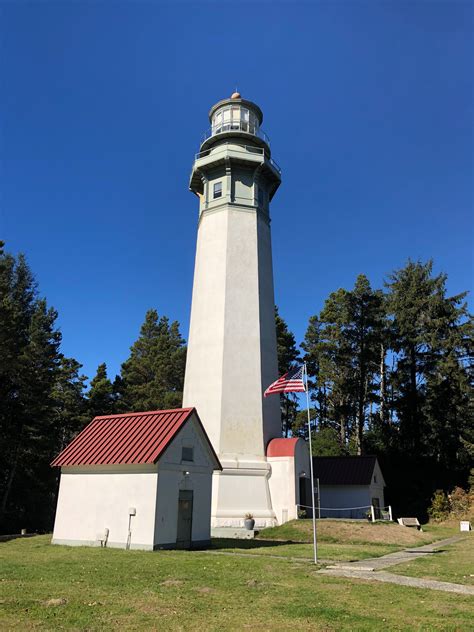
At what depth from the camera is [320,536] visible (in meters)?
21.2

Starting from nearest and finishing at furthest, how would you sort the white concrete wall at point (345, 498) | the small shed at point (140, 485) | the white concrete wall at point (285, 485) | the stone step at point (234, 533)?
the small shed at point (140, 485) < the stone step at point (234, 533) < the white concrete wall at point (285, 485) < the white concrete wall at point (345, 498)

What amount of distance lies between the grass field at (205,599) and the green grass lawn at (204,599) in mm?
16

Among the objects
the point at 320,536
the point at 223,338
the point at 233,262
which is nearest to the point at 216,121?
the point at 233,262

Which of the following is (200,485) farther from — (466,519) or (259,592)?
(466,519)

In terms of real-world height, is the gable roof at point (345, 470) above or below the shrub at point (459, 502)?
above

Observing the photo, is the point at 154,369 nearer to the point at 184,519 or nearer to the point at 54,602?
the point at 184,519

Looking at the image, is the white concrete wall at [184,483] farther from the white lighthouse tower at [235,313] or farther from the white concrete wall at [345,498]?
the white concrete wall at [345,498]

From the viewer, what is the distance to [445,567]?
1396 cm

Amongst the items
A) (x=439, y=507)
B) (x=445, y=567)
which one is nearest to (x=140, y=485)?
(x=445, y=567)

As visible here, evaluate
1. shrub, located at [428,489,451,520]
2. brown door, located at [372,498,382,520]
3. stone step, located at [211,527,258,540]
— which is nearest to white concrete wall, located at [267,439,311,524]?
stone step, located at [211,527,258,540]

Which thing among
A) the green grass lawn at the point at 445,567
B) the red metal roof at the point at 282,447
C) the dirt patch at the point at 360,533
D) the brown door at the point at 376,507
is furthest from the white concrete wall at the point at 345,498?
the green grass lawn at the point at 445,567

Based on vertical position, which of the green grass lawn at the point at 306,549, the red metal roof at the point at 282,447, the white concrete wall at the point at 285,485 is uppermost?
the red metal roof at the point at 282,447

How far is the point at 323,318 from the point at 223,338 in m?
23.9

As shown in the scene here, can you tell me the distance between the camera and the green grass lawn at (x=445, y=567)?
12.1 m
